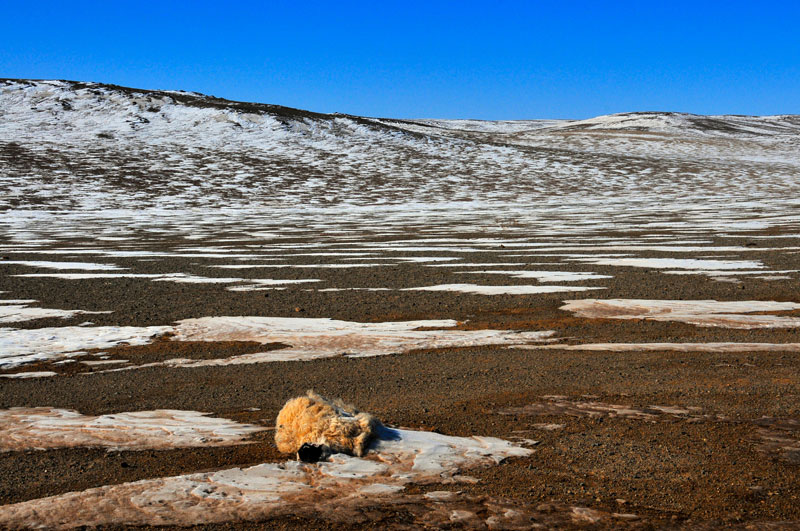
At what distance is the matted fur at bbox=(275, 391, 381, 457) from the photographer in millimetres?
Answer: 5094

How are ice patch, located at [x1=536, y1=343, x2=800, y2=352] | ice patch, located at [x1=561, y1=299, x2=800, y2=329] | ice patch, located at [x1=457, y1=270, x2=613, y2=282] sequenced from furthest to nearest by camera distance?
ice patch, located at [x1=457, y1=270, x2=613, y2=282] < ice patch, located at [x1=561, y1=299, x2=800, y2=329] < ice patch, located at [x1=536, y1=343, x2=800, y2=352]

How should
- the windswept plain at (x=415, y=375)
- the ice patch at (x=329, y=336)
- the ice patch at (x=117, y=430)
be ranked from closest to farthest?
the windswept plain at (x=415, y=375), the ice patch at (x=117, y=430), the ice patch at (x=329, y=336)

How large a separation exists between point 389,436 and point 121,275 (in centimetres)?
1046

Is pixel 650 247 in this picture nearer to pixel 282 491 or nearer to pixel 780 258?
pixel 780 258

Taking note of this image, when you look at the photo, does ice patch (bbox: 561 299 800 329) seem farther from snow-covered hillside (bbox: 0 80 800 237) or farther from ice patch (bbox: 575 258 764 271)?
snow-covered hillside (bbox: 0 80 800 237)

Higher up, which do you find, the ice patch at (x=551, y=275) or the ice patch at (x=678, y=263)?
the ice patch at (x=678, y=263)

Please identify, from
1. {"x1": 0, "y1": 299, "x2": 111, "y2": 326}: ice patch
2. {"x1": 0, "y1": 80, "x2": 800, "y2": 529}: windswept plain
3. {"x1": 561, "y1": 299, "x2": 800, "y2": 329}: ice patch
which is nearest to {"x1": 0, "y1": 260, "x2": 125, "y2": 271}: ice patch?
{"x1": 0, "y1": 80, "x2": 800, "y2": 529}: windswept plain

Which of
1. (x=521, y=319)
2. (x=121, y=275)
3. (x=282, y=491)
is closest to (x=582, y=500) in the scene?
(x=282, y=491)

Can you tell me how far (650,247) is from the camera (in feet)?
60.0

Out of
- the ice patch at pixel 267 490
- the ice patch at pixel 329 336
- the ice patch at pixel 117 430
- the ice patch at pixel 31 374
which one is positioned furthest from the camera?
the ice patch at pixel 329 336

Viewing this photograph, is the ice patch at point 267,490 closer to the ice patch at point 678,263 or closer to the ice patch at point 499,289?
the ice patch at point 499,289

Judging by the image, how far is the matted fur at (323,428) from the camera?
509cm

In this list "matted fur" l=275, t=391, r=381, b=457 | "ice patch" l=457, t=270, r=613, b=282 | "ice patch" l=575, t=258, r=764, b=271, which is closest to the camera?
"matted fur" l=275, t=391, r=381, b=457

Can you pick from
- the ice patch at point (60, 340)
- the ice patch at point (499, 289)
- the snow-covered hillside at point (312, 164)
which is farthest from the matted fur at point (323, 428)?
the snow-covered hillside at point (312, 164)
